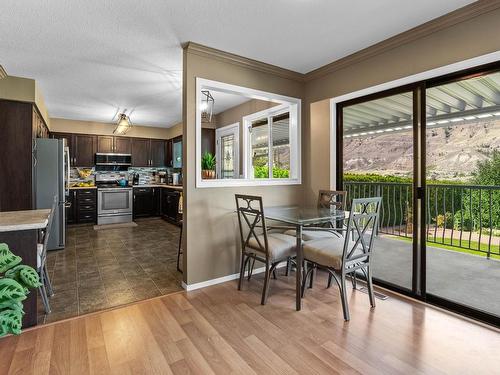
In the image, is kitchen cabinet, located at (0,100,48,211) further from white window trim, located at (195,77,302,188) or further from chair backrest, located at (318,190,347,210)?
chair backrest, located at (318,190,347,210)

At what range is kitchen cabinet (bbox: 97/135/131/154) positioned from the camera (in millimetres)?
6738

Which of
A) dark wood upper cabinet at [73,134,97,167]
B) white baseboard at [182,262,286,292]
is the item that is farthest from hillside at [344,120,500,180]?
dark wood upper cabinet at [73,134,97,167]

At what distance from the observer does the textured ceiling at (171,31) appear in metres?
2.16

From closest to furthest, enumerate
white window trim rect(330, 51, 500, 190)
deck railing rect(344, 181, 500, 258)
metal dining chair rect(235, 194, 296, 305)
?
white window trim rect(330, 51, 500, 190)
metal dining chair rect(235, 194, 296, 305)
deck railing rect(344, 181, 500, 258)

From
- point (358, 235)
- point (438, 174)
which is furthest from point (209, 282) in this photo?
point (438, 174)

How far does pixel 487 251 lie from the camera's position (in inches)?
133

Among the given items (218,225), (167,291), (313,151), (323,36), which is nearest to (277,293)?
(218,225)

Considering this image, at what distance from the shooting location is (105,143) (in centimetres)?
679

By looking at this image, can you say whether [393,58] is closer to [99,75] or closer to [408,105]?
[408,105]

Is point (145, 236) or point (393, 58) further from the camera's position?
point (145, 236)

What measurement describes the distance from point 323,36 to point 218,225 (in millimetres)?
2178

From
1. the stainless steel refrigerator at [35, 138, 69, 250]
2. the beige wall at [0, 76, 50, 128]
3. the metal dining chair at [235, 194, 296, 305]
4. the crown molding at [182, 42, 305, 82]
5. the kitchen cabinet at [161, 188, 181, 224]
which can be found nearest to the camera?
the metal dining chair at [235, 194, 296, 305]

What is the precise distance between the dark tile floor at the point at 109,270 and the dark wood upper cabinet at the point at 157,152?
247 centimetres

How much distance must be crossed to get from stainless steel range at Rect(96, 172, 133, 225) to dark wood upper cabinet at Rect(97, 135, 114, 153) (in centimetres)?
91
